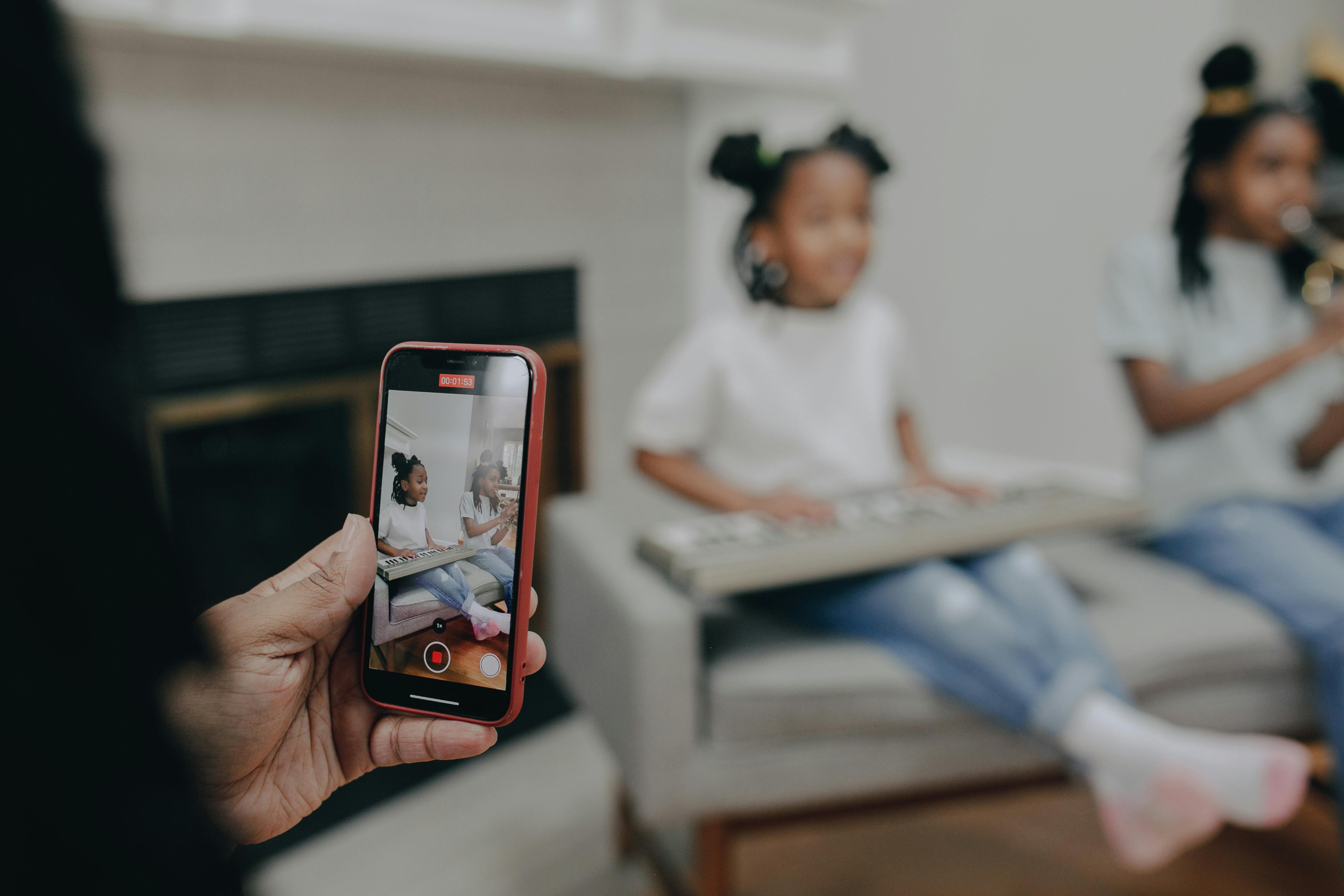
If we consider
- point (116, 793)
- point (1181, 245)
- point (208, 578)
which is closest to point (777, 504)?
point (208, 578)

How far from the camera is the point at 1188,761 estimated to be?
33.0 inches

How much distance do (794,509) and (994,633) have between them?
25 centimetres

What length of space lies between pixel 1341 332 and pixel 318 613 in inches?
47.7

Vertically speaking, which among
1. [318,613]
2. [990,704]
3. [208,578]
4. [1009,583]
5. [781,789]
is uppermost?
[318,613]

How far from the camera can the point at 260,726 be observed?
1.06ft

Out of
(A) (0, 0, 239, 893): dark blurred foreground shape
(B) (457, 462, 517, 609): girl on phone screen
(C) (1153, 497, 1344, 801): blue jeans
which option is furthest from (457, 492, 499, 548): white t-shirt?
(C) (1153, 497, 1344, 801): blue jeans

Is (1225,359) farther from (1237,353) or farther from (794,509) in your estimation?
(794,509)

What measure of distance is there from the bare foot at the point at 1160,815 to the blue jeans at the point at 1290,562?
0.80ft

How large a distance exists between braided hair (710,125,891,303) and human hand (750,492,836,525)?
0.30 metres

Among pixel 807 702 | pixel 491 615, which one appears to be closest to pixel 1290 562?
pixel 807 702

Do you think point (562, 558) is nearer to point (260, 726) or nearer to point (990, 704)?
point (990, 704)

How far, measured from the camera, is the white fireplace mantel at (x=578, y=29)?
35.3 inches

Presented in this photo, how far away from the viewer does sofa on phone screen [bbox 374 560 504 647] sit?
31cm

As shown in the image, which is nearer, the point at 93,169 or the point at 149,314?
the point at 93,169
